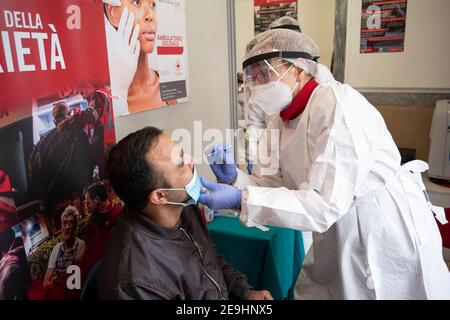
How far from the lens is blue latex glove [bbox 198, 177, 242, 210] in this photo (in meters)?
1.18

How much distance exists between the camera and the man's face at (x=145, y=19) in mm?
1382

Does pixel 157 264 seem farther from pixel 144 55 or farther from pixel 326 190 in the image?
pixel 144 55

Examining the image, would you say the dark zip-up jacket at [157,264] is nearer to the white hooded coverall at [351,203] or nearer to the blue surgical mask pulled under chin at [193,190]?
the blue surgical mask pulled under chin at [193,190]

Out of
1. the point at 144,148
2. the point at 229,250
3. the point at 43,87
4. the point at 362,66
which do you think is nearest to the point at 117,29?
the point at 43,87

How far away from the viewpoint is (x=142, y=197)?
43.9 inches

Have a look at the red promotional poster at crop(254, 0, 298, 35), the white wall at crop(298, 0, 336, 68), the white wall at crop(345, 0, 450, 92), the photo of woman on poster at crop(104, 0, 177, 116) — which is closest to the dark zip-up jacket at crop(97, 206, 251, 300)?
the photo of woman on poster at crop(104, 0, 177, 116)

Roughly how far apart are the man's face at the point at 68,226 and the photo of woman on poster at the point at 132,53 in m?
0.43

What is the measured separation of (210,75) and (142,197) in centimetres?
110

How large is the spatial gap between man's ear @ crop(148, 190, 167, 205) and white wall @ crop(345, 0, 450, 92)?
2739 millimetres

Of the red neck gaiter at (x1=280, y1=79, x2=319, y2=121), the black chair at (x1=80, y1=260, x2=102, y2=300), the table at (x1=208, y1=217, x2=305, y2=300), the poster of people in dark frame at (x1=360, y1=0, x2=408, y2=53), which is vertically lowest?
the table at (x1=208, y1=217, x2=305, y2=300)

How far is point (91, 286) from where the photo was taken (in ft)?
3.73

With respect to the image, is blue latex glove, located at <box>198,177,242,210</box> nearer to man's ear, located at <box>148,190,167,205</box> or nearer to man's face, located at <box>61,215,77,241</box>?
man's ear, located at <box>148,190,167,205</box>

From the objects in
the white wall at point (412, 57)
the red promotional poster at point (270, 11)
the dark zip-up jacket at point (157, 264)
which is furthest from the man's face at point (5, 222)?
the red promotional poster at point (270, 11)
